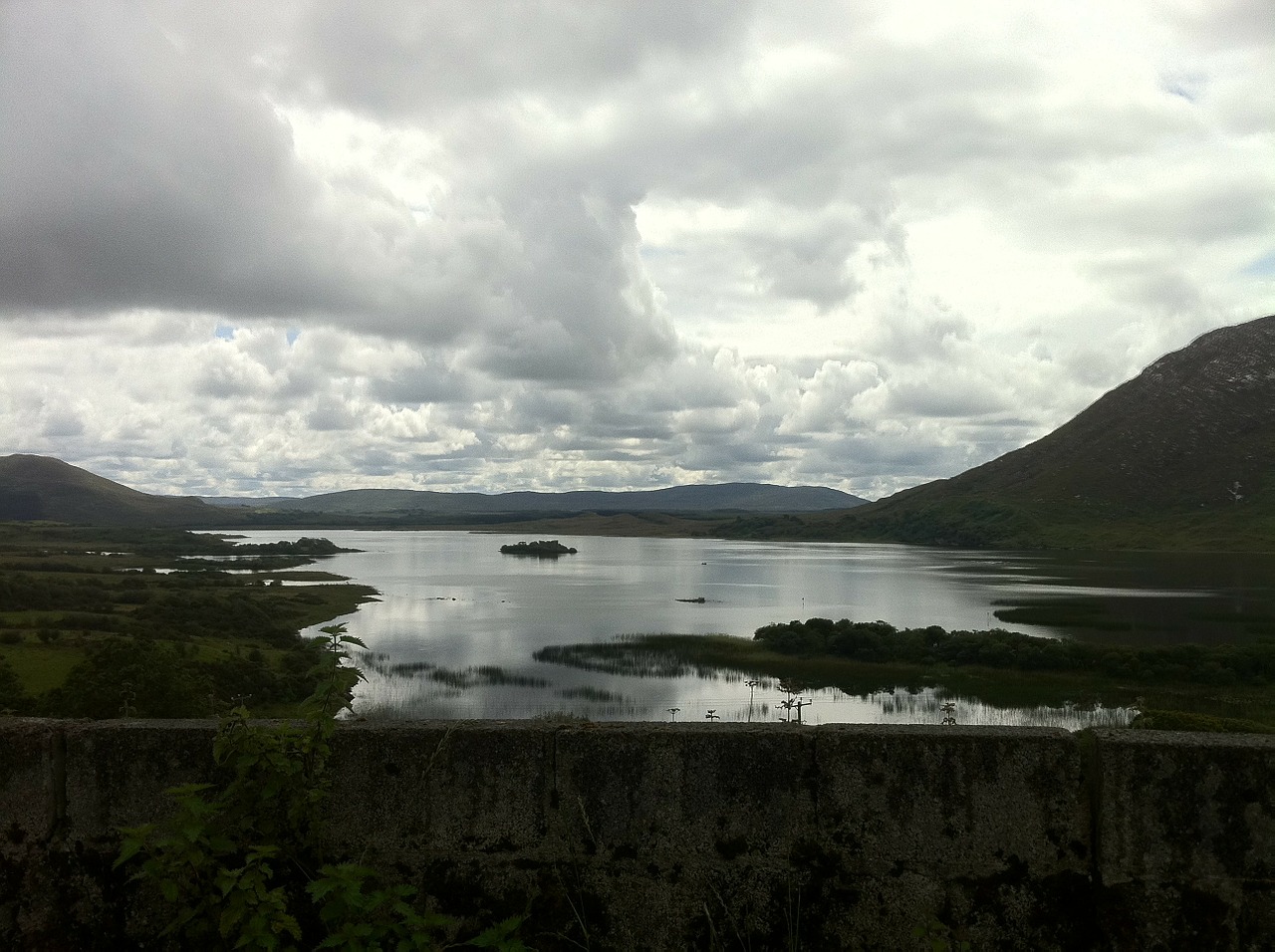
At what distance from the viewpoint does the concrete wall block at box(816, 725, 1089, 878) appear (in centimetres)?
387

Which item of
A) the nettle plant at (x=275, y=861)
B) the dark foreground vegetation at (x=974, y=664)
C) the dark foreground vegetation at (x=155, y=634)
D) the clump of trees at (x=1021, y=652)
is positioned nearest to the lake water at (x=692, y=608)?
the dark foreground vegetation at (x=974, y=664)

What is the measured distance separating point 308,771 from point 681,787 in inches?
59.8

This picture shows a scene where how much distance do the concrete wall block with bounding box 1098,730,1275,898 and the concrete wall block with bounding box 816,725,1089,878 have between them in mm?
133

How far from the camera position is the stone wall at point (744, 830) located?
379 centimetres

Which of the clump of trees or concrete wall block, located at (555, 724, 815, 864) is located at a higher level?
concrete wall block, located at (555, 724, 815, 864)

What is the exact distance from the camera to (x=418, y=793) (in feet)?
13.2

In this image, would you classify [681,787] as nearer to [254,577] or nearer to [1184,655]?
Answer: [1184,655]

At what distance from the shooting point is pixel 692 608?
232ft

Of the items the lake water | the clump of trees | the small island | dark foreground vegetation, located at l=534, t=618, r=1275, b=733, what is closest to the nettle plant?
the lake water

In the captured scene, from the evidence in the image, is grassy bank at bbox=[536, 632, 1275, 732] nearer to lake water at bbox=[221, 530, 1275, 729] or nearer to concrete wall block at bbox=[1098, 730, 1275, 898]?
lake water at bbox=[221, 530, 1275, 729]

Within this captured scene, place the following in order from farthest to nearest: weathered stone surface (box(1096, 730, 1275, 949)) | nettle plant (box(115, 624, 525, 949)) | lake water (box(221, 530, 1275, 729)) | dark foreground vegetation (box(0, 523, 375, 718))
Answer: lake water (box(221, 530, 1275, 729)) < dark foreground vegetation (box(0, 523, 375, 718)) < weathered stone surface (box(1096, 730, 1275, 949)) < nettle plant (box(115, 624, 525, 949))

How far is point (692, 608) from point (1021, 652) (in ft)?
98.4

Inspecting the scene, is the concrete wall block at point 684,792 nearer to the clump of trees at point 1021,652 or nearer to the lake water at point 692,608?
the lake water at point 692,608

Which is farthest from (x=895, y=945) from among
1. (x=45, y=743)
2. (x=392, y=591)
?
(x=392, y=591)
